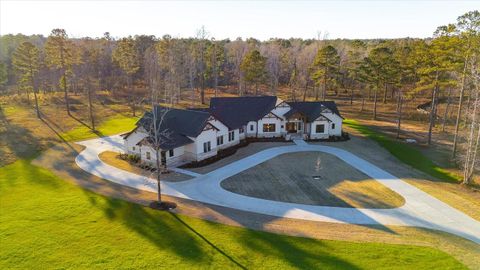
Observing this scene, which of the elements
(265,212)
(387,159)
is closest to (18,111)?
(265,212)

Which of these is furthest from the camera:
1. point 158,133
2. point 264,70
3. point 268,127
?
point 264,70

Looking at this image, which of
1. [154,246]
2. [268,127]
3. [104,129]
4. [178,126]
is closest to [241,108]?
[268,127]

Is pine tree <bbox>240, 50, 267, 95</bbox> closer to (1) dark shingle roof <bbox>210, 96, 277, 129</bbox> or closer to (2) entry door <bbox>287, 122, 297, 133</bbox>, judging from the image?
(1) dark shingle roof <bbox>210, 96, 277, 129</bbox>

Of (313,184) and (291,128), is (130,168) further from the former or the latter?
(291,128)

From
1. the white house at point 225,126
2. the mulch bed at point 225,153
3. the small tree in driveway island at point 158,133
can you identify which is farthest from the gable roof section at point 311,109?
the small tree in driveway island at point 158,133

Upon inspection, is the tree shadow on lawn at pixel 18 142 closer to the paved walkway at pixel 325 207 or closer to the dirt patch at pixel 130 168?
the paved walkway at pixel 325 207

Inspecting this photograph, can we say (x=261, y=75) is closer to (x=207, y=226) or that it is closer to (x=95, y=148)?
(x=95, y=148)

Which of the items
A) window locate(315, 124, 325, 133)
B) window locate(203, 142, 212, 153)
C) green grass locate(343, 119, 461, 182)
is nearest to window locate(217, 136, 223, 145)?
window locate(203, 142, 212, 153)
